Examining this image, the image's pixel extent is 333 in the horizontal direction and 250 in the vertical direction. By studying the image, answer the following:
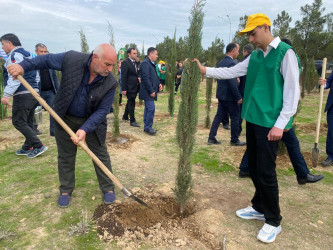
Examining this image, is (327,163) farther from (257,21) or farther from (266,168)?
(257,21)

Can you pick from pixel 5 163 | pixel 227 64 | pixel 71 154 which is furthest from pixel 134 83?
pixel 71 154

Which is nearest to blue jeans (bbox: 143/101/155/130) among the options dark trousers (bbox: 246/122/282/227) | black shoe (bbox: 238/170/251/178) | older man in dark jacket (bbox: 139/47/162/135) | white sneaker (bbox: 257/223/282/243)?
older man in dark jacket (bbox: 139/47/162/135)

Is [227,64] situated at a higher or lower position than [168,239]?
higher

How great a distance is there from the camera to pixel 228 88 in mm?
6039

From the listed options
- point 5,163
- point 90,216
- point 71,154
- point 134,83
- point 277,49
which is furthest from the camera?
point 134,83

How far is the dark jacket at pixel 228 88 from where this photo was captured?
589 centimetres

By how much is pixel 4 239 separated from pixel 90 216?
91cm

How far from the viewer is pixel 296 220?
10.4 ft

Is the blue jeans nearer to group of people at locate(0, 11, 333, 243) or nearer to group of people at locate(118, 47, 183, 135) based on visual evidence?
group of people at locate(118, 47, 183, 135)

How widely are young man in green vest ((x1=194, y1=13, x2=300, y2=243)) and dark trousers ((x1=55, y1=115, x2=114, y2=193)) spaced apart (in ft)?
5.59

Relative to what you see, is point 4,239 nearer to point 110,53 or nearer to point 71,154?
point 71,154

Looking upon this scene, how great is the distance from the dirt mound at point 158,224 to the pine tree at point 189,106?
0.86ft

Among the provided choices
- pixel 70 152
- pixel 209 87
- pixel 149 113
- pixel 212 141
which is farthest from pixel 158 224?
pixel 209 87

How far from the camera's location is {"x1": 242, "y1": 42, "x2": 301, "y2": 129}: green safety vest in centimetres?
248
